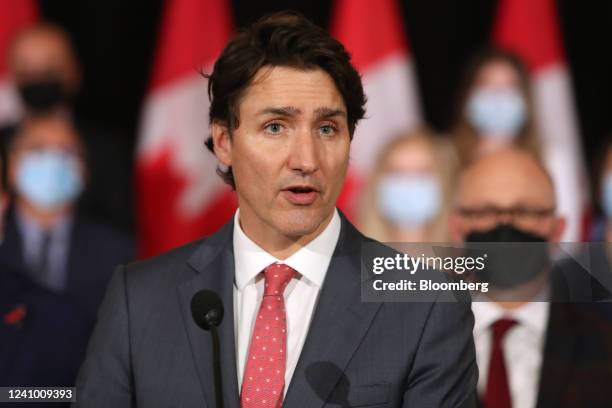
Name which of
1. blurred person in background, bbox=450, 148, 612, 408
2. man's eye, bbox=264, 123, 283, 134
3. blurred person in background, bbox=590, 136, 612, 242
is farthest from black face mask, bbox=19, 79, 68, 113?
man's eye, bbox=264, 123, 283, 134

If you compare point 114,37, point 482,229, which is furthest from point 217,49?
point 482,229

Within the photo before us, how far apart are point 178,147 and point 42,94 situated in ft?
2.44

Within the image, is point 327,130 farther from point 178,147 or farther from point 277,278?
point 178,147

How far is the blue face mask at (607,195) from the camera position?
4.59 metres

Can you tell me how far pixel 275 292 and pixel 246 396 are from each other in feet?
0.77

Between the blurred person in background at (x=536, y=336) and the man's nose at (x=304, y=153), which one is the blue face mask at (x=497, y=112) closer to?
the blurred person in background at (x=536, y=336)

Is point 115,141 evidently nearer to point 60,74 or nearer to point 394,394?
point 60,74

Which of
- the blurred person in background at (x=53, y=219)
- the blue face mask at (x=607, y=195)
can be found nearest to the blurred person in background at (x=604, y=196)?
the blue face mask at (x=607, y=195)

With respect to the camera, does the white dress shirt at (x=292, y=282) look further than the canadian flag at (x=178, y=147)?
No

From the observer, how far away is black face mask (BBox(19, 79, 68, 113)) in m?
4.71

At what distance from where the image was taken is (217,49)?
→ 525 centimetres

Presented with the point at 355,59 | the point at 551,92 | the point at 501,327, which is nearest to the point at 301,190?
the point at 501,327

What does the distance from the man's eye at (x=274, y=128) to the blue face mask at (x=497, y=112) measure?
283 centimetres

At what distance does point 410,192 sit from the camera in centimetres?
461
